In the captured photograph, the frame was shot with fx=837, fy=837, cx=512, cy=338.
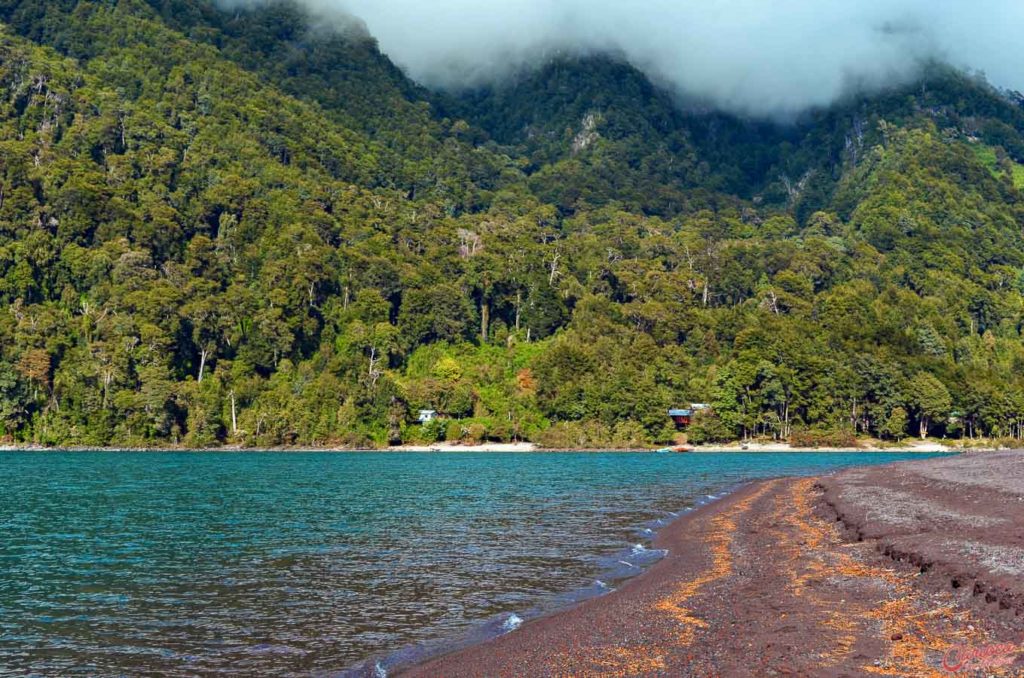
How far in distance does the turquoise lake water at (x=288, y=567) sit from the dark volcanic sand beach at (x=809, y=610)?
8.21ft

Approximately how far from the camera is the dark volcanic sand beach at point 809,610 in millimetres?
15000

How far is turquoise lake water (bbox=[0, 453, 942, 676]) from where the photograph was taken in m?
19.2

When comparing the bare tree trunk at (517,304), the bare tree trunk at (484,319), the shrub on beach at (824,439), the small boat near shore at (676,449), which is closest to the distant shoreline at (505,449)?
the shrub on beach at (824,439)

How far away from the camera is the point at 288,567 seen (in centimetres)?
2903

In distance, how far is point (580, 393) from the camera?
498 ft

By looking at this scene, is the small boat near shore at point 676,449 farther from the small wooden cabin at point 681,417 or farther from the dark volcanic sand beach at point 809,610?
the dark volcanic sand beach at point 809,610

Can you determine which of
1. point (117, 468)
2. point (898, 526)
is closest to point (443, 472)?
point (117, 468)

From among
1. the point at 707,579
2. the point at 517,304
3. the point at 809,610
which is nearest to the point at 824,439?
the point at 517,304

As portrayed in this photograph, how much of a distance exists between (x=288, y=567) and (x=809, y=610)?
700 inches

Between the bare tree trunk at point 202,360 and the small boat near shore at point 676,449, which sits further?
the bare tree trunk at point 202,360

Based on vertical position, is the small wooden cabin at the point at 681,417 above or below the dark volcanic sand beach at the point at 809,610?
above

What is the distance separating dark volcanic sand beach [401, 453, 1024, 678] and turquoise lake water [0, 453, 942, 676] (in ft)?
8.21

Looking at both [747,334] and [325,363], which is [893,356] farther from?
[325,363]

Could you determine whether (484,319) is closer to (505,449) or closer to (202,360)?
(505,449)
